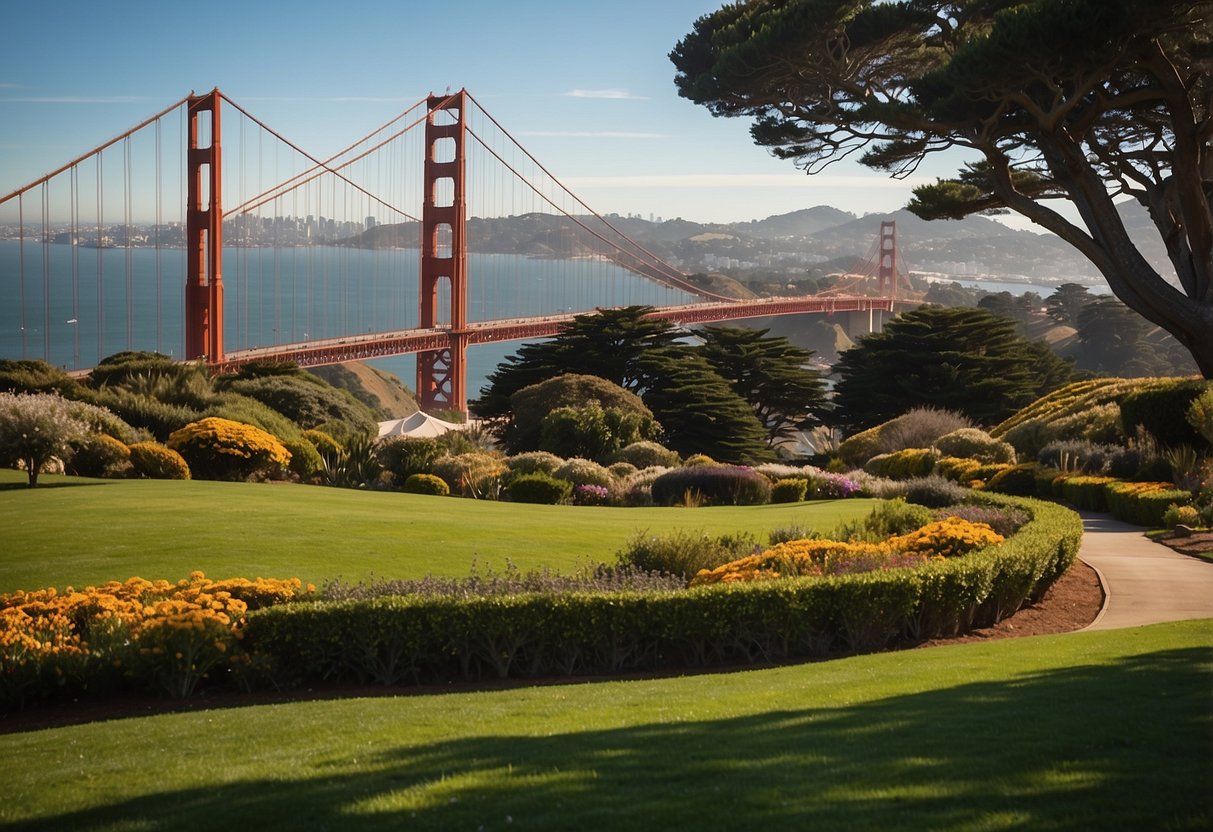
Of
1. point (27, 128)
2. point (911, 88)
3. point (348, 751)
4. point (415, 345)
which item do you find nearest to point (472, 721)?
point (348, 751)

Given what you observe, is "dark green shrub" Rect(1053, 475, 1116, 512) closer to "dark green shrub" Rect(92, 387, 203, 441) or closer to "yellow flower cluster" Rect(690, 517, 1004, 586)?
"yellow flower cluster" Rect(690, 517, 1004, 586)

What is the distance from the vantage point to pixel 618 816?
434 cm

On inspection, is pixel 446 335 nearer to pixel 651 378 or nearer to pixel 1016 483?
pixel 651 378

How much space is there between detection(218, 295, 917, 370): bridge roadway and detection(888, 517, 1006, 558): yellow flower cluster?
86.2 ft

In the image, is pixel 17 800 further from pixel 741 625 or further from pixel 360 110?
pixel 360 110

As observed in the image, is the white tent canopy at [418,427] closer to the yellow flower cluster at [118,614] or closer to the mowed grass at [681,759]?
the yellow flower cluster at [118,614]

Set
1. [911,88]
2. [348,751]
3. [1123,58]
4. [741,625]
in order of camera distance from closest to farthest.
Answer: [348,751] → [741,625] → [1123,58] → [911,88]

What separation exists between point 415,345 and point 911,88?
28613 millimetres

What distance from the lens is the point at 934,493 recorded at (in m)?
17.5

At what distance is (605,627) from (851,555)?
3.28 meters

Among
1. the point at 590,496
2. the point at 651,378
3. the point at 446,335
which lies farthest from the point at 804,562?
the point at 446,335

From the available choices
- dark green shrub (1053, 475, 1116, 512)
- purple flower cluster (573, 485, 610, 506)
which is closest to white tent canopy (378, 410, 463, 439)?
purple flower cluster (573, 485, 610, 506)

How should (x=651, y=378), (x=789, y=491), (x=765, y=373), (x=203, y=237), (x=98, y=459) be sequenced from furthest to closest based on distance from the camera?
(x=765, y=373) < (x=203, y=237) < (x=651, y=378) < (x=789, y=491) < (x=98, y=459)

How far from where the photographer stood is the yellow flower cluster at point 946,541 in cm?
1161
